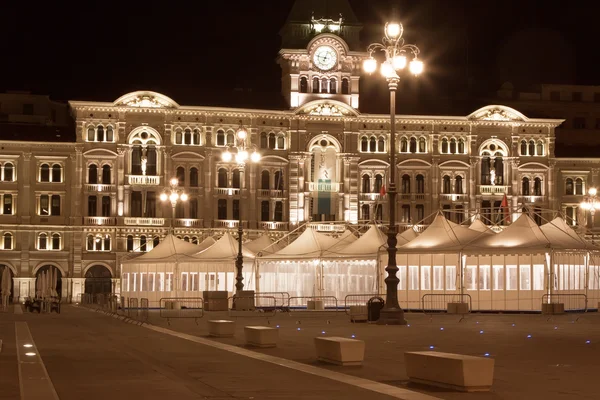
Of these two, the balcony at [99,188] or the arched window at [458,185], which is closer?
the balcony at [99,188]

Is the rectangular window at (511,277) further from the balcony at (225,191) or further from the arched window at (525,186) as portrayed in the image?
the arched window at (525,186)

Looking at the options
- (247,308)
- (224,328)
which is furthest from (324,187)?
(224,328)

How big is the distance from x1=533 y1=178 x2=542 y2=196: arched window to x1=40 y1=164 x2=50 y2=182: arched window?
39145 millimetres

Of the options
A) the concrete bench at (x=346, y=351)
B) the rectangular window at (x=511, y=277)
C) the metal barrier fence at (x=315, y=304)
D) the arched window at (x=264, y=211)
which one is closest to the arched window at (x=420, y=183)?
the arched window at (x=264, y=211)

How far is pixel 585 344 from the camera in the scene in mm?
27234

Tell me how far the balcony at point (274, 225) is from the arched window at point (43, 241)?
16.6 metres

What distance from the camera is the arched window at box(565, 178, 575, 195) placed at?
95688 mm

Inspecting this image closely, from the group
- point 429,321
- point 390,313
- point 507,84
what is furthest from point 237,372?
point 507,84

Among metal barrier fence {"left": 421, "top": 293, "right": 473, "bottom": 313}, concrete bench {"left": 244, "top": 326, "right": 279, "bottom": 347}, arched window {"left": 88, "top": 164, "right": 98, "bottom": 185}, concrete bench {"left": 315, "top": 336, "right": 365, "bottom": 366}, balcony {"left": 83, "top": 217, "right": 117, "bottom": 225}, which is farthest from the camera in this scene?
arched window {"left": 88, "top": 164, "right": 98, "bottom": 185}

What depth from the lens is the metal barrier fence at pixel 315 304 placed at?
180ft

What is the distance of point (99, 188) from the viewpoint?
286ft

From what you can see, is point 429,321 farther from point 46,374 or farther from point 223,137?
point 223,137

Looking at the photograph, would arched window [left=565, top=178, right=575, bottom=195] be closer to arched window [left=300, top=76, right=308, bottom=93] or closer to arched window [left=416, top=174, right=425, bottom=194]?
arched window [left=416, top=174, right=425, bottom=194]

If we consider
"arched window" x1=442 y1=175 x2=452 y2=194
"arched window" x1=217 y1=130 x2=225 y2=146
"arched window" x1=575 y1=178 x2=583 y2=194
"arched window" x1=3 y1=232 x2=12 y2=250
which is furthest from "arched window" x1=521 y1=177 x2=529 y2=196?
"arched window" x1=3 y1=232 x2=12 y2=250
